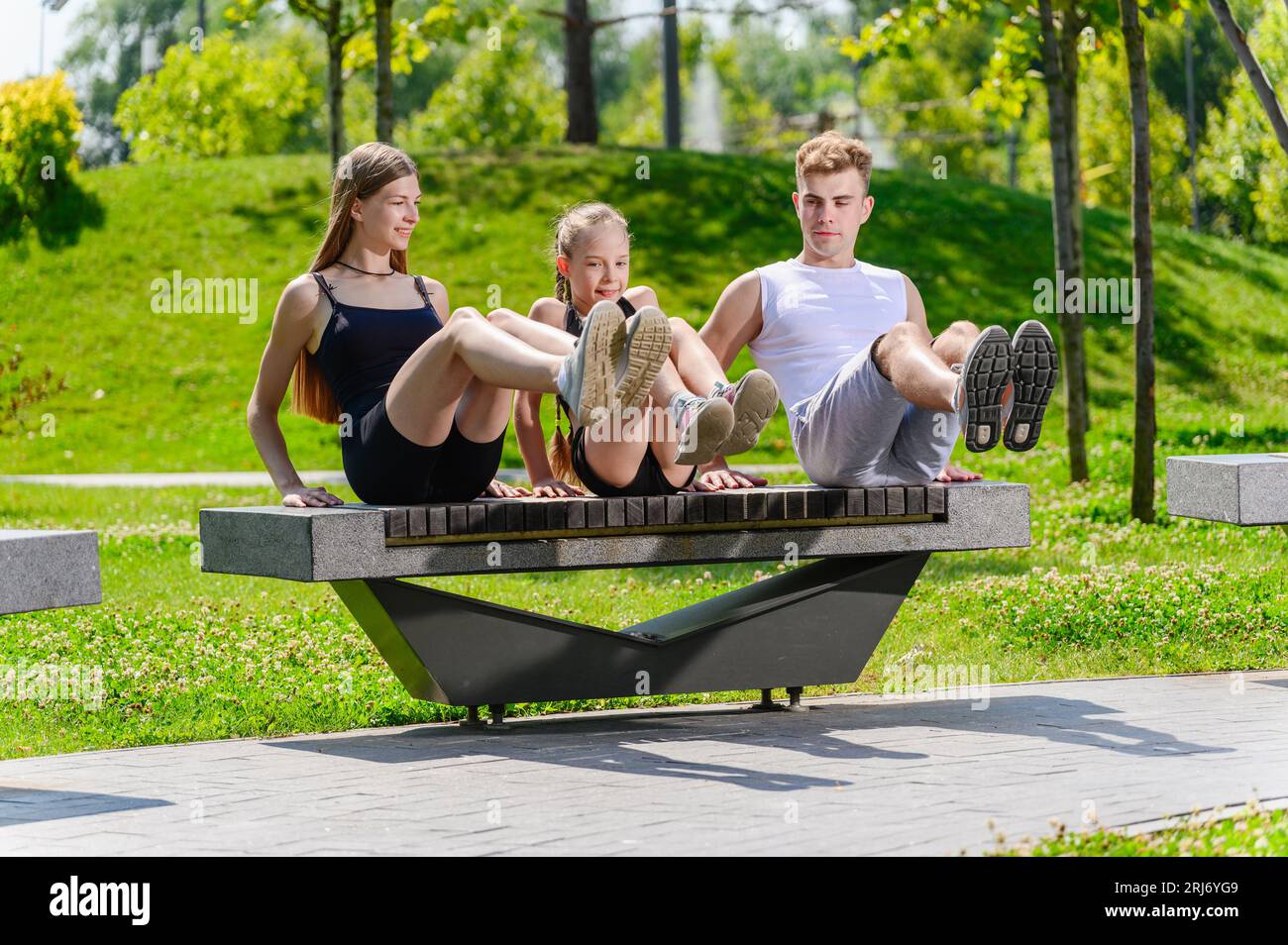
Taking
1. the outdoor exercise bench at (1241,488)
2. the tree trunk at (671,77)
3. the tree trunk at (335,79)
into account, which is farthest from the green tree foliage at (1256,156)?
the outdoor exercise bench at (1241,488)

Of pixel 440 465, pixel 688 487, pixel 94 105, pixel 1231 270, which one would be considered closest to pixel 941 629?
pixel 688 487

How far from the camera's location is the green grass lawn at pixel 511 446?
25.4 ft

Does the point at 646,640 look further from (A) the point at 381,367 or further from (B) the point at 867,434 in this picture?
(A) the point at 381,367

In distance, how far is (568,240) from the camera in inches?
253

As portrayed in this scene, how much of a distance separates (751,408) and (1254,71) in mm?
4915

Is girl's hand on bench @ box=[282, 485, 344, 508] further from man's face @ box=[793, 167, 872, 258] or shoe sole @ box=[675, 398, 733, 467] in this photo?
man's face @ box=[793, 167, 872, 258]

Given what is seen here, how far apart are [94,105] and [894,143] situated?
29.9m

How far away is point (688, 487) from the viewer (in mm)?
6430

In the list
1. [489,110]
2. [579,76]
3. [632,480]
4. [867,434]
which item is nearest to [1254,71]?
[867,434]

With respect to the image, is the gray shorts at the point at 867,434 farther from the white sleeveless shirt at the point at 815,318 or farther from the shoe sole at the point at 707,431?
the shoe sole at the point at 707,431

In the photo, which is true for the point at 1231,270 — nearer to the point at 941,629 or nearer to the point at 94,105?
the point at 941,629

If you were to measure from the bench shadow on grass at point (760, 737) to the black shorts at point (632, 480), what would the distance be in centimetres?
87

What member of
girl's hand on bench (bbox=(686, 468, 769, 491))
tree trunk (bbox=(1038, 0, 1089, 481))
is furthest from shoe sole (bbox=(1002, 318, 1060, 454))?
tree trunk (bbox=(1038, 0, 1089, 481))

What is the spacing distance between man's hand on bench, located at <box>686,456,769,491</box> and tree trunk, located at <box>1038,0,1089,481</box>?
752cm
